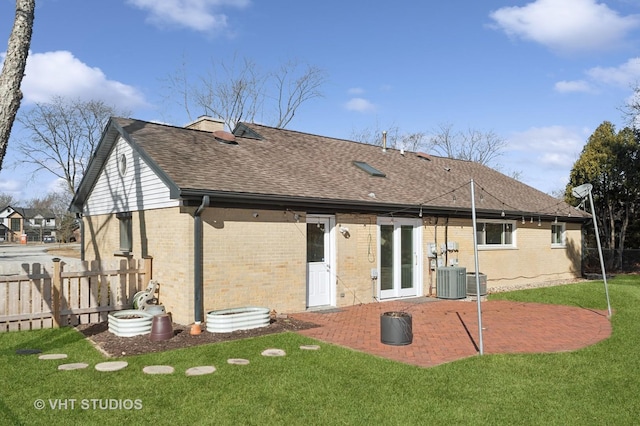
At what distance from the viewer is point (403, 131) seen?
4612 centimetres

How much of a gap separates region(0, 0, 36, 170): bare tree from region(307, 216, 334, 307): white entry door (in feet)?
21.5

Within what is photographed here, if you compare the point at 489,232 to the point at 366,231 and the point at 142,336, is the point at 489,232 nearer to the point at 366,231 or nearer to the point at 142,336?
the point at 366,231

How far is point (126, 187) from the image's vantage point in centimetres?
1323

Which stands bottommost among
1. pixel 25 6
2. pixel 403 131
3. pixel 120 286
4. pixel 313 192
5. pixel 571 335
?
pixel 571 335

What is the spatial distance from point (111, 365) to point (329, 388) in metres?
3.32

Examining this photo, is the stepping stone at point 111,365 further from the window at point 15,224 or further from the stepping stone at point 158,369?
the window at point 15,224

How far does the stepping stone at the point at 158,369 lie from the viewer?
22.5ft

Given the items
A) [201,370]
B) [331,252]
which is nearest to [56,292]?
[201,370]

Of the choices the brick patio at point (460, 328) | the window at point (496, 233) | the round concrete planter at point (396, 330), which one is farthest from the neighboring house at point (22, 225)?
the round concrete planter at point (396, 330)

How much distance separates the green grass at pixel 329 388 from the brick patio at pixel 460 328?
0.54 meters

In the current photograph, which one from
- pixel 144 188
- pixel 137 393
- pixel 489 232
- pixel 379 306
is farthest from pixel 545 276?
pixel 137 393

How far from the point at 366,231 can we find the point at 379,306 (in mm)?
1971

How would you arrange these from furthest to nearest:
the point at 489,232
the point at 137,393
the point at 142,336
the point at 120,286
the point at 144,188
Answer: the point at 489,232, the point at 144,188, the point at 120,286, the point at 142,336, the point at 137,393

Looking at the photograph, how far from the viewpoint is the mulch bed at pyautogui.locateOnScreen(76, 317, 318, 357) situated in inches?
325
